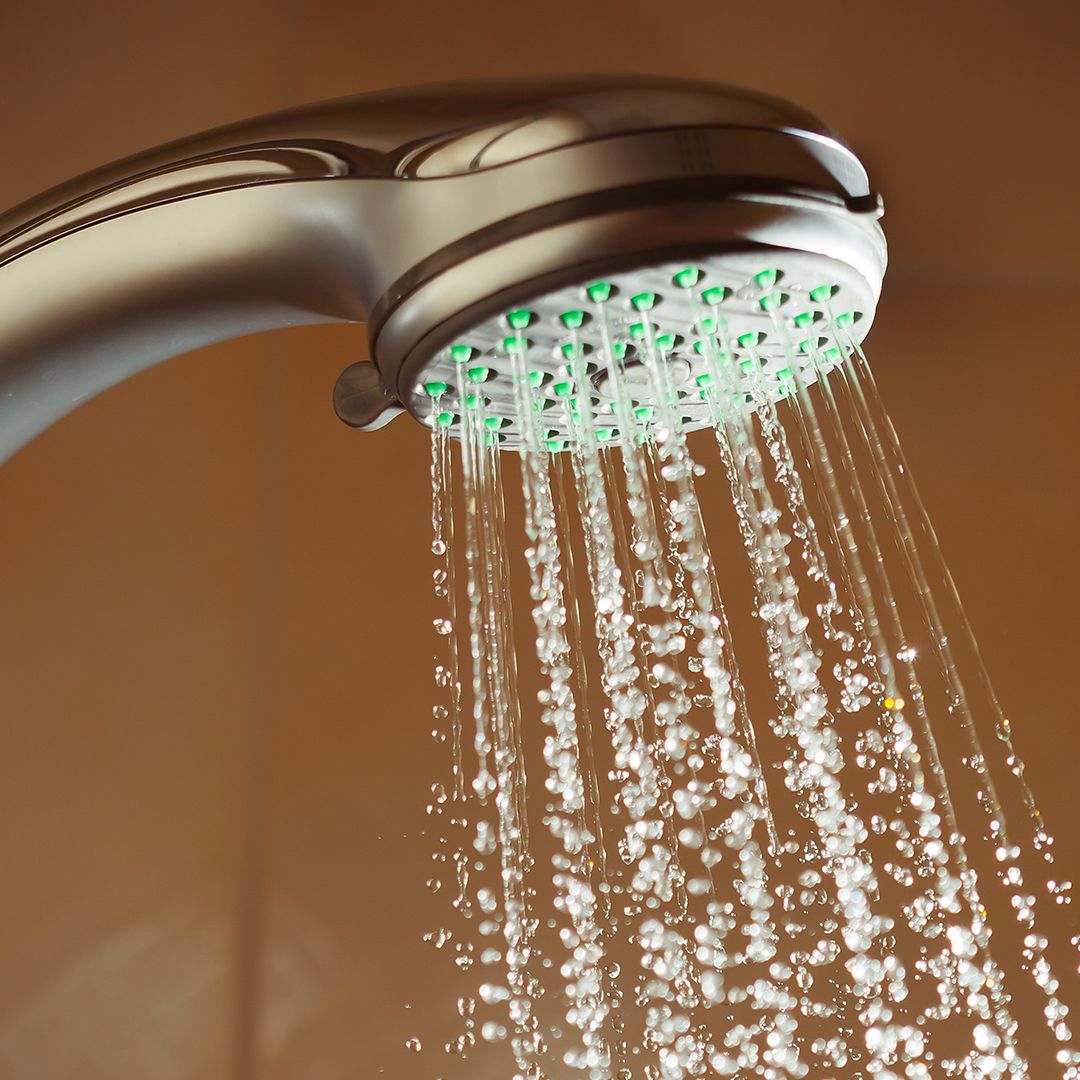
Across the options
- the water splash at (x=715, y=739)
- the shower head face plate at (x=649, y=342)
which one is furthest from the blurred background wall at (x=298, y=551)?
the shower head face plate at (x=649, y=342)

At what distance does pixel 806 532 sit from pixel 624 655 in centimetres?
12

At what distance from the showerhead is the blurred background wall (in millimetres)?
1353

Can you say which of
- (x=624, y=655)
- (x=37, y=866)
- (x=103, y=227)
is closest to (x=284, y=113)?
(x=103, y=227)

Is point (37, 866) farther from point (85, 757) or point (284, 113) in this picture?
point (284, 113)

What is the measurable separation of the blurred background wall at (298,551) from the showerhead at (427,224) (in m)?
1.35

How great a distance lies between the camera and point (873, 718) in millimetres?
1514

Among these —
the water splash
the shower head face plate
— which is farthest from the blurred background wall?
the shower head face plate

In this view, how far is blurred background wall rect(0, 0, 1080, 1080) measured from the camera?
152 centimetres

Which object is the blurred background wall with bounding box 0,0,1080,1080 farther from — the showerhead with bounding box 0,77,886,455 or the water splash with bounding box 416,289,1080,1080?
the showerhead with bounding box 0,77,886,455

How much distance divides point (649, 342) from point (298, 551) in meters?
1.38

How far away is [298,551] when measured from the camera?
1.64 m

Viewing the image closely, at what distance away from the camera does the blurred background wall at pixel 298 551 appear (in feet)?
5.00

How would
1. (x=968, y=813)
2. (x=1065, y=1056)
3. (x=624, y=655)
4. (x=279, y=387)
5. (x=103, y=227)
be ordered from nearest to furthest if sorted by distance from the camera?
(x=103, y=227), (x=624, y=655), (x=1065, y=1056), (x=968, y=813), (x=279, y=387)

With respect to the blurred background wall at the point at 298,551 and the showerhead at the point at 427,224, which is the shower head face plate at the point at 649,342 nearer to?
the showerhead at the point at 427,224
